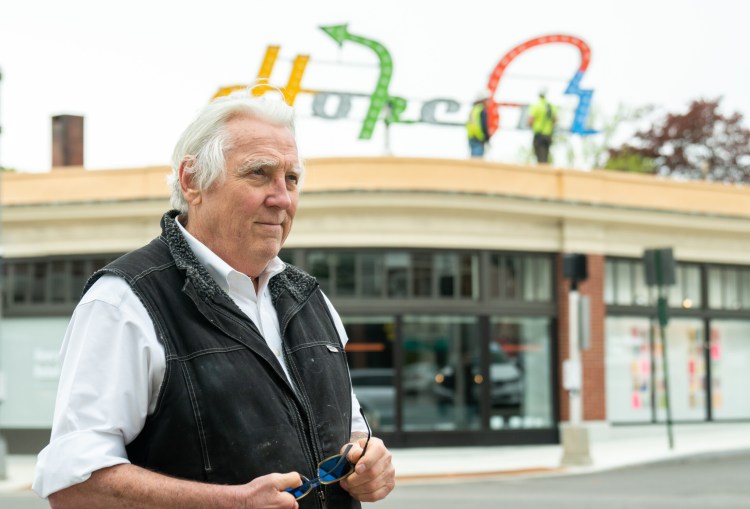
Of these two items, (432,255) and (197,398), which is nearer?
(197,398)

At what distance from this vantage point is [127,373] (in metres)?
2.60

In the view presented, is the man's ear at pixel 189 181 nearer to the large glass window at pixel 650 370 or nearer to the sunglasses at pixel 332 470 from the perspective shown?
the sunglasses at pixel 332 470

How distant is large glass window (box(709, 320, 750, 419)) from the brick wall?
3039mm

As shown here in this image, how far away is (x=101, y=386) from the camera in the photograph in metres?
2.58

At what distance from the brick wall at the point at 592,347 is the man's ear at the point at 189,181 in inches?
735

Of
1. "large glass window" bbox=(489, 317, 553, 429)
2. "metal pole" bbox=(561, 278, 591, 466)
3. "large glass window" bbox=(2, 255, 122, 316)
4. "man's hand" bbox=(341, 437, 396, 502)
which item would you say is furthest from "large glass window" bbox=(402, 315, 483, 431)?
"man's hand" bbox=(341, 437, 396, 502)

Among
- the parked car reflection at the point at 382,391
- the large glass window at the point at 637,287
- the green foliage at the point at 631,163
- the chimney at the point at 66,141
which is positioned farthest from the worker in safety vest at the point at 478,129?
the green foliage at the point at 631,163

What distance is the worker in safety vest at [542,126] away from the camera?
23.5 meters

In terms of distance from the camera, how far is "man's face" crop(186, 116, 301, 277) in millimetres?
2871

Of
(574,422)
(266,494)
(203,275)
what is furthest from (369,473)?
(574,422)

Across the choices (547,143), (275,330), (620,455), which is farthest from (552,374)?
(275,330)

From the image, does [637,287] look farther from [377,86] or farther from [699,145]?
[699,145]

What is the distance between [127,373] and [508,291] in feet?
61.6

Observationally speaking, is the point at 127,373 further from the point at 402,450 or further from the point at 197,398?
the point at 402,450
